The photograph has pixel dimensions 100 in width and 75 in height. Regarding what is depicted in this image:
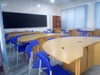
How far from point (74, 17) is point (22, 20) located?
423 cm

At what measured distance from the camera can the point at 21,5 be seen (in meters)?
6.98

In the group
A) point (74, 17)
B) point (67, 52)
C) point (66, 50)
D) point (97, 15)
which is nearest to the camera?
point (67, 52)

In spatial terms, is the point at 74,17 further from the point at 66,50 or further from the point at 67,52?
the point at 67,52

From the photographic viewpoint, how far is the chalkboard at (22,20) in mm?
6312

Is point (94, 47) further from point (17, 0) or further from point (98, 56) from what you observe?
point (17, 0)

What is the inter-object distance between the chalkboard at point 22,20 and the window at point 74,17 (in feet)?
6.18

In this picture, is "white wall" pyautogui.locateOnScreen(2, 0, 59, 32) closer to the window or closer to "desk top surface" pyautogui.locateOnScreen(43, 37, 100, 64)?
the window

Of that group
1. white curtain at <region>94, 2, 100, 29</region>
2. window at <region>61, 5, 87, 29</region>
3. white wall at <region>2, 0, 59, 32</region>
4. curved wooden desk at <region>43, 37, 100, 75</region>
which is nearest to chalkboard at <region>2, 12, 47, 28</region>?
white wall at <region>2, 0, 59, 32</region>

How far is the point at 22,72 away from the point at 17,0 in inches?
224

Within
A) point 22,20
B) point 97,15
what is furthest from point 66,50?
point 97,15

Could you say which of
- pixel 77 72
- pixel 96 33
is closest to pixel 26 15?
pixel 96 33

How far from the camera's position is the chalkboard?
6.31 metres

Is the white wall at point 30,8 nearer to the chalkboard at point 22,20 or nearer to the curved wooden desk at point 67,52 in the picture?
the chalkboard at point 22,20

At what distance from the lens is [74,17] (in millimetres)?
8141
